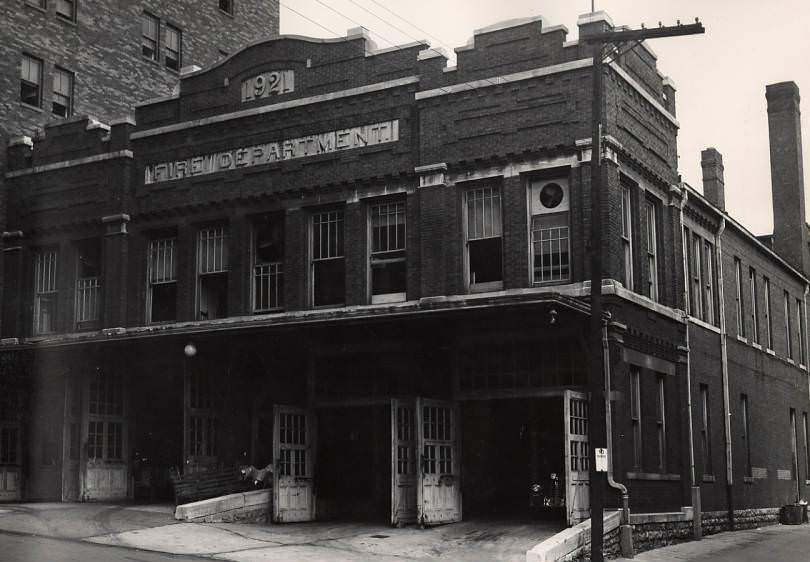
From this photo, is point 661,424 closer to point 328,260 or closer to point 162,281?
point 328,260

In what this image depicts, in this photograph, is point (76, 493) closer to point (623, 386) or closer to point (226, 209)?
point (226, 209)

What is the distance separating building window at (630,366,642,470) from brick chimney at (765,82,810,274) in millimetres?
16185

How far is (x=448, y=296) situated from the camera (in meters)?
22.8

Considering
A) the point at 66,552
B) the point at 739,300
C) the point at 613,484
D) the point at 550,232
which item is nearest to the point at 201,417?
the point at 66,552

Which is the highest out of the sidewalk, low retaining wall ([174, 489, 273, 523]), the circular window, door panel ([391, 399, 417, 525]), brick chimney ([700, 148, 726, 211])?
brick chimney ([700, 148, 726, 211])

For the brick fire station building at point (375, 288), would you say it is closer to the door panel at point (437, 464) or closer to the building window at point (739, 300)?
the door panel at point (437, 464)

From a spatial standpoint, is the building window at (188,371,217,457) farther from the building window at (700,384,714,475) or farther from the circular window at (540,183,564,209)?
the building window at (700,384,714,475)

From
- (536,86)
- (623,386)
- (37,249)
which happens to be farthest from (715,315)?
(37,249)

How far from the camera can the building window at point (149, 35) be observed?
112 feet

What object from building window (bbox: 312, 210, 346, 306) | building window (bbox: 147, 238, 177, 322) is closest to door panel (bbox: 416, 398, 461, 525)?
building window (bbox: 312, 210, 346, 306)

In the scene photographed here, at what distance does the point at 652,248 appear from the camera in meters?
24.7

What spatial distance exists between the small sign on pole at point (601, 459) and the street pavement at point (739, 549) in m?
3.11

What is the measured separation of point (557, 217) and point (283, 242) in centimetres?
680

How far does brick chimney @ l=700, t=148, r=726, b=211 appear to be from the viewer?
34.2 metres
